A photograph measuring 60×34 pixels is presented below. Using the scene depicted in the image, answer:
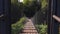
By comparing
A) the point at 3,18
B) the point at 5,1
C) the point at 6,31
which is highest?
the point at 5,1

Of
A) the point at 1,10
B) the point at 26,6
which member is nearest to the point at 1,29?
the point at 1,10

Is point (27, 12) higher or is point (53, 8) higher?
point (53, 8)

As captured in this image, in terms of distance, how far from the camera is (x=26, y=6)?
1662 cm

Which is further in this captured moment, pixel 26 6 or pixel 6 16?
pixel 26 6

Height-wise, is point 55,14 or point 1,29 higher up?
point 55,14

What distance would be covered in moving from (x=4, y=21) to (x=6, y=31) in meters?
0.13

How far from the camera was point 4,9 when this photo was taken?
2.32 metres

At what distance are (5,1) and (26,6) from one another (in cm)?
1431

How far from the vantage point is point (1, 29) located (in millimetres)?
2299

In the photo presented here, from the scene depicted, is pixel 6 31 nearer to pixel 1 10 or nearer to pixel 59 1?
pixel 1 10

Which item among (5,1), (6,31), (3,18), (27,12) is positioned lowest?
(27,12)

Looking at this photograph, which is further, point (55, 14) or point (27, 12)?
point (27, 12)

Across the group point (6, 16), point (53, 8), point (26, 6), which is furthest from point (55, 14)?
point (26, 6)

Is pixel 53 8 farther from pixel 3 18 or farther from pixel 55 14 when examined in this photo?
pixel 3 18
